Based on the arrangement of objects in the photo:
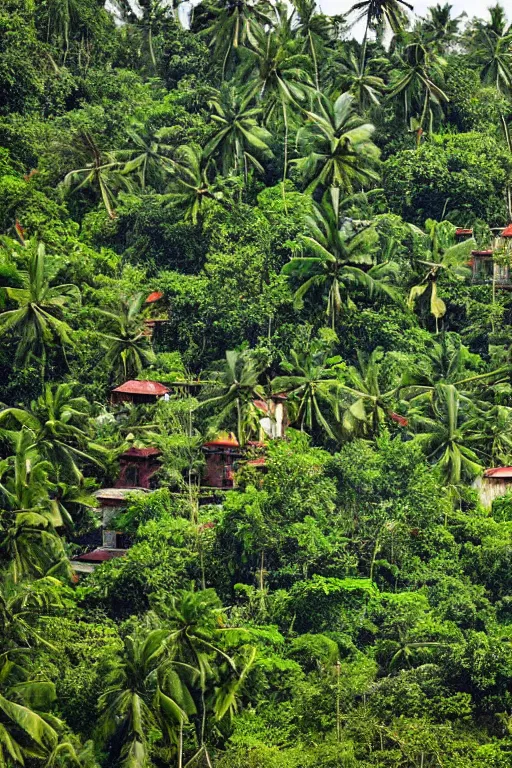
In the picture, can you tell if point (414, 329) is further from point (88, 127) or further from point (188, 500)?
point (88, 127)

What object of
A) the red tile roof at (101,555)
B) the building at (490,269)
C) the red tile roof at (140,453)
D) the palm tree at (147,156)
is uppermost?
the palm tree at (147,156)

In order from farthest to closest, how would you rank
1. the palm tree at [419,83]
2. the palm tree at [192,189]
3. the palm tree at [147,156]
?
the palm tree at [419,83], the palm tree at [147,156], the palm tree at [192,189]

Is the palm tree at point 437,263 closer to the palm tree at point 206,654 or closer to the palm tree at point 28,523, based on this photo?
the palm tree at point 28,523

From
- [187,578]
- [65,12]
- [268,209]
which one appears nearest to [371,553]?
[187,578]

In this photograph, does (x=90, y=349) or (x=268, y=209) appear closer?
(x=90, y=349)

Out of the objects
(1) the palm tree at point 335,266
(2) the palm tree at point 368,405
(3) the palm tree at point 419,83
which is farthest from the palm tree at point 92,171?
(2) the palm tree at point 368,405

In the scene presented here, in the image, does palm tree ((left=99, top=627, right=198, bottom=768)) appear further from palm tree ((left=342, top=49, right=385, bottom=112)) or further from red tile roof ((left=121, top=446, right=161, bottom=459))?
palm tree ((left=342, top=49, right=385, bottom=112))
